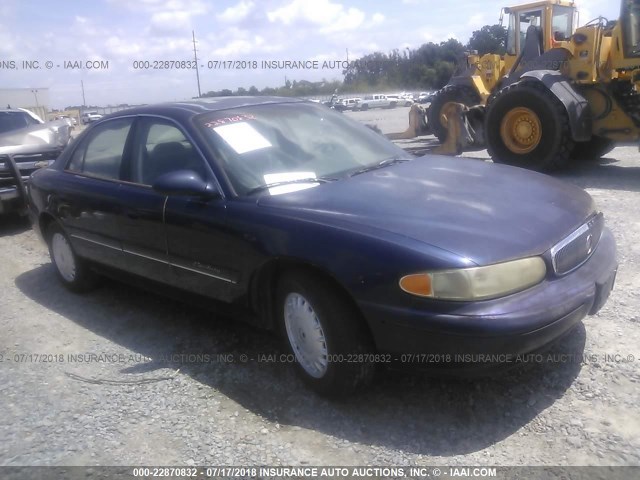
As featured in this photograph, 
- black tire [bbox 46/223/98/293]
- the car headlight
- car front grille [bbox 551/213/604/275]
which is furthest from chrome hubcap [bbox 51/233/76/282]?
car front grille [bbox 551/213/604/275]

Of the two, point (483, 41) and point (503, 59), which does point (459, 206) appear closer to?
point (503, 59)

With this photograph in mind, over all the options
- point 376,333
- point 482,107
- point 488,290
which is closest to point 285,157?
point 376,333

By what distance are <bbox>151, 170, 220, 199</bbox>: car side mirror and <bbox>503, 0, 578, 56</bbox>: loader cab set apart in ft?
28.4

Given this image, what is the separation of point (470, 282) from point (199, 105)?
90.8 inches

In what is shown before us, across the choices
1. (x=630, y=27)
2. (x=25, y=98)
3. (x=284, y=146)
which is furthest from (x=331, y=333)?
(x=25, y=98)

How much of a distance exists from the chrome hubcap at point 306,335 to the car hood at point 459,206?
1.55 feet

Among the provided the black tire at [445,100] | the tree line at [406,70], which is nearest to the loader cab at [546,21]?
the black tire at [445,100]

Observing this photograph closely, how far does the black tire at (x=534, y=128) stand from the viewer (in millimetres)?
8812

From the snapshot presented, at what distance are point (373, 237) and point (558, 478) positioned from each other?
125 cm

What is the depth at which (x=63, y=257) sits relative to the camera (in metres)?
5.11

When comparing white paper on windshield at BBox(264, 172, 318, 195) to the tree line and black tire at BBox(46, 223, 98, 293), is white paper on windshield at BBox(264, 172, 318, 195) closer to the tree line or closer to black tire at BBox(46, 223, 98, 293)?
black tire at BBox(46, 223, 98, 293)

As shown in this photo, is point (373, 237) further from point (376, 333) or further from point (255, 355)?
point (255, 355)

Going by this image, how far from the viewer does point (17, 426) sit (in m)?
3.14

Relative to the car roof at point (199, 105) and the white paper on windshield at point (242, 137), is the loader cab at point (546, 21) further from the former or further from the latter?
the white paper on windshield at point (242, 137)
